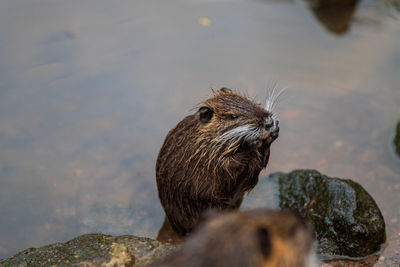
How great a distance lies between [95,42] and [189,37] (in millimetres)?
1286

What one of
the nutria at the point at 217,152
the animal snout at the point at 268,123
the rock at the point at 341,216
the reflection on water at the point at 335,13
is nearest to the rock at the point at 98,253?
the nutria at the point at 217,152

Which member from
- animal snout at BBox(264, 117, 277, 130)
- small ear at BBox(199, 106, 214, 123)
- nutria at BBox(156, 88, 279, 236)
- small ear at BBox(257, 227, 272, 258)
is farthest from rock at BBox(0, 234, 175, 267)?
small ear at BBox(257, 227, 272, 258)

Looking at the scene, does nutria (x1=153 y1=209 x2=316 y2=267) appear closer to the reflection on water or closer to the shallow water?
the shallow water

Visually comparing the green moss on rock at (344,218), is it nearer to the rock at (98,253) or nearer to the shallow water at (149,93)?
the shallow water at (149,93)

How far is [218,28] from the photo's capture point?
7.59m

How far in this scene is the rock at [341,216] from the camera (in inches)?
178

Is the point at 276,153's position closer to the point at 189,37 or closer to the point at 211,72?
the point at 211,72

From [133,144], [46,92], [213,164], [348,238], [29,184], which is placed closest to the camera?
[213,164]

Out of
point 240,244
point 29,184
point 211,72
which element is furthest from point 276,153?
point 240,244

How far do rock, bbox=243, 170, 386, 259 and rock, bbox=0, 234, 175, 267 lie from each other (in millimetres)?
1625

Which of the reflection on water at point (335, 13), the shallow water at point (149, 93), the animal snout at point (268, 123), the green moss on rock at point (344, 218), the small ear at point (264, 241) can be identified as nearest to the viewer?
the small ear at point (264, 241)

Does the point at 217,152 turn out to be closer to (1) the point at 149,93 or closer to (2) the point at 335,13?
(1) the point at 149,93

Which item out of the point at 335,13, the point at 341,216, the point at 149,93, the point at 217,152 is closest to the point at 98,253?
the point at 217,152

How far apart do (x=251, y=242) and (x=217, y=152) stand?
1.76m
